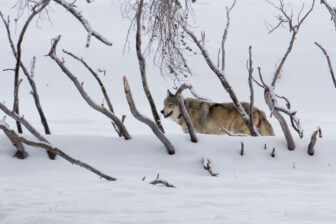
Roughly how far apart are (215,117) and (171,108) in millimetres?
934

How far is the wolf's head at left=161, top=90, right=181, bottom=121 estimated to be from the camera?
36.6 ft

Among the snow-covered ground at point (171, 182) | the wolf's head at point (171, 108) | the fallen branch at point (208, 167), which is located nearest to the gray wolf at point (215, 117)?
the wolf's head at point (171, 108)

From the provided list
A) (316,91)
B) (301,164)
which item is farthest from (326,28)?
(301,164)

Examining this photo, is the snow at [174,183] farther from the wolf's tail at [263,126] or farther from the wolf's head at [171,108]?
the wolf's head at [171,108]

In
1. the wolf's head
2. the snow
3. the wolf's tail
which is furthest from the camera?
the wolf's head

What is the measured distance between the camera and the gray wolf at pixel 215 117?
33.2ft

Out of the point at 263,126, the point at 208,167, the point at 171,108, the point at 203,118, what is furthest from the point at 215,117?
the point at 208,167

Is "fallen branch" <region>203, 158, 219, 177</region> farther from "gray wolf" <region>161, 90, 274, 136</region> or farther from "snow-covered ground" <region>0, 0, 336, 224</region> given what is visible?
"gray wolf" <region>161, 90, 274, 136</region>

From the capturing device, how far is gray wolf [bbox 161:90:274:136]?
10.1 metres

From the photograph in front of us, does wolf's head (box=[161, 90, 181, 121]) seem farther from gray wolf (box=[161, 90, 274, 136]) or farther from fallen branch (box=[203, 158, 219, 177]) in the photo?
fallen branch (box=[203, 158, 219, 177])

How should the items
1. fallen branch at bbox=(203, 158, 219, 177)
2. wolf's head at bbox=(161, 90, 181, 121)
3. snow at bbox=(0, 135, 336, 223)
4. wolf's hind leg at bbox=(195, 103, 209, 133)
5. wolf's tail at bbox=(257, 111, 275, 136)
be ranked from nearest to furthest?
snow at bbox=(0, 135, 336, 223)
fallen branch at bbox=(203, 158, 219, 177)
wolf's tail at bbox=(257, 111, 275, 136)
wolf's hind leg at bbox=(195, 103, 209, 133)
wolf's head at bbox=(161, 90, 181, 121)

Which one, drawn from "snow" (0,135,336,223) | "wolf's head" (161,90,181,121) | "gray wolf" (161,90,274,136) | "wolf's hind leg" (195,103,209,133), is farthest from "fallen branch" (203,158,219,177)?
"wolf's head" (161,90,181,121)

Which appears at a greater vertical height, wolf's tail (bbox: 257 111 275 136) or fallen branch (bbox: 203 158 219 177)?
wolf's tail (bbox: 257 111 275 136)

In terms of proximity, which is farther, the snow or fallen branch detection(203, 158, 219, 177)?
fallen branch detection(203, 158, 219, 177)
